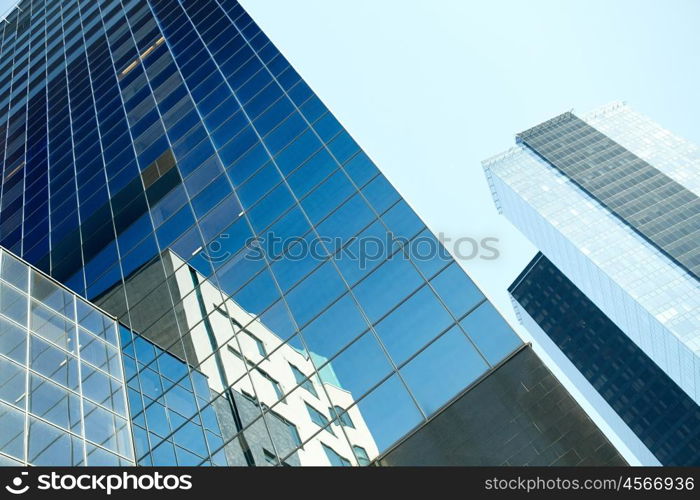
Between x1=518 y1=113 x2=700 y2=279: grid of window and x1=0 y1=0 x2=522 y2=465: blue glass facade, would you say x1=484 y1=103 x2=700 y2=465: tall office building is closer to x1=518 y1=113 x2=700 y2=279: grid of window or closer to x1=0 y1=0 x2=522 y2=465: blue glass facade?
x1=518 y1=113 x2=700 y2=279: grid of window

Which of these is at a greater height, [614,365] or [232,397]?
[614,365]

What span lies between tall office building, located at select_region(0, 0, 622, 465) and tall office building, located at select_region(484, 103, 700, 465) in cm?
7611

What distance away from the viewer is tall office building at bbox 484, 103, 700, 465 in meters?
91.9

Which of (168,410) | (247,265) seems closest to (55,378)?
(168,410)

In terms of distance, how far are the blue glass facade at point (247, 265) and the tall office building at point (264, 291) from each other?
0.21ft

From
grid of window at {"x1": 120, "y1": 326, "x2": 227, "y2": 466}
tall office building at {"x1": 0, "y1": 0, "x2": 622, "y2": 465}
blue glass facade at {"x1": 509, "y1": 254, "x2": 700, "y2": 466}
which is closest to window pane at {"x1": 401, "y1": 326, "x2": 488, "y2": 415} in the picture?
tall office building at {"x1": 0, "y1": 0, "x2": 622, "y2": 465}

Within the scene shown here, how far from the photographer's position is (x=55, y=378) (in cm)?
1992

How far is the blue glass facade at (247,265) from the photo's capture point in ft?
55.6

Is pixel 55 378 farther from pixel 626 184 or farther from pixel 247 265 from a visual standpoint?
pixel 626 184

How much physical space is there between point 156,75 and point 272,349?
23843 millimetres

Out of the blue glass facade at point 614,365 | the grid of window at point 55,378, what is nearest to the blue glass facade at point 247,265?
the grid of window at point 55,378

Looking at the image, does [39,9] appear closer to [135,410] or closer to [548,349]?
[135,410]

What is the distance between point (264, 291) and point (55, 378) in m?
7.37

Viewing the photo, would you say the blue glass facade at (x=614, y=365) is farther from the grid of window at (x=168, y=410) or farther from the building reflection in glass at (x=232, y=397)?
the grid of window at (x=168, y=410)
